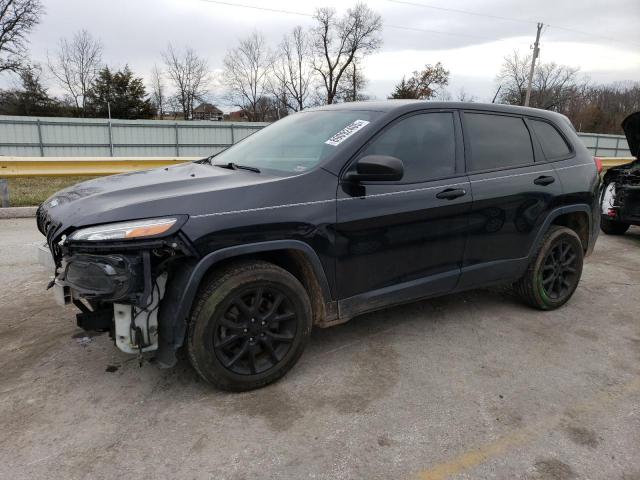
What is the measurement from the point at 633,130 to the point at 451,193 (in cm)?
533

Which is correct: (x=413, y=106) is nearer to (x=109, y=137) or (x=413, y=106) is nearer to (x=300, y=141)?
(x=300, y=141)

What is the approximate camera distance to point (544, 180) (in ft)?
13.0

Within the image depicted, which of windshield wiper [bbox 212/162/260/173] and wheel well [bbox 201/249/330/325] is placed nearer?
wheel well [bbox 201/249/330/325]

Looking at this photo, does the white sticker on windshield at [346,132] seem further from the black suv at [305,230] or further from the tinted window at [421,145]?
the tinted window at [421,145]

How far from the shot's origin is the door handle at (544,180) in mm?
3902

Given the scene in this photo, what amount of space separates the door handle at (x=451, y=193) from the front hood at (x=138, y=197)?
4.02ft

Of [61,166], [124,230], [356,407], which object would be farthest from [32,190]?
[356,407]

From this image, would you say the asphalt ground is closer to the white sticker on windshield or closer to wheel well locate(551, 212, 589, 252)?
wheel well locate(551, 212, 589, 252)

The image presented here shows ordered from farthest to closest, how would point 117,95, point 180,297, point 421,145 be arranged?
point 117,95, point 421,145, point 180,297

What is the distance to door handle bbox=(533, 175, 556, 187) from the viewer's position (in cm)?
390

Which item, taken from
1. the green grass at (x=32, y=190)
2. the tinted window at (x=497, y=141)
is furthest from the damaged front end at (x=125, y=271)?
the green grass at (x=32, y=190)

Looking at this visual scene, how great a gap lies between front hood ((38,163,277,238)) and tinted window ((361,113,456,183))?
873 millimetres

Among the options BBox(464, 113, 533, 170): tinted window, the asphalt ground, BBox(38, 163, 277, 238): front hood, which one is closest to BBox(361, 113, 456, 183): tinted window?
BBox(464, 113, 533, 170): tinted window

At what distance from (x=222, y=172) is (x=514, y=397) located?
91.3 inches
